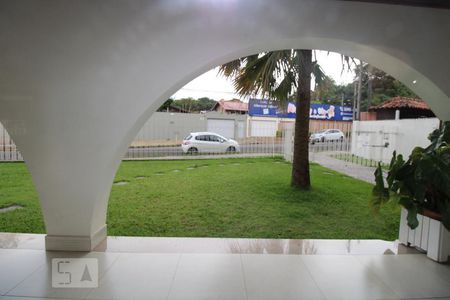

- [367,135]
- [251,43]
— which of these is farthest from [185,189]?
[367,135]

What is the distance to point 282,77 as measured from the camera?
482 centimetres

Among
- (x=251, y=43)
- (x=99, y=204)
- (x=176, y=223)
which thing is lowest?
(x=176, y=223)

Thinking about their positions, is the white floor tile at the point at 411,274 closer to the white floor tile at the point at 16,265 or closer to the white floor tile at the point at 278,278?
the white floor tile at the point at 278,278

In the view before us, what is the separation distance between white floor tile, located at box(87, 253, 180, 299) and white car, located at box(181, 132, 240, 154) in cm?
805

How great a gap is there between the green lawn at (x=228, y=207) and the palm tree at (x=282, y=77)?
3.79ft

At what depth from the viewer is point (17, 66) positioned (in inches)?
101

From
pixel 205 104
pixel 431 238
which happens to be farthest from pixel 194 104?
pixel 431 238

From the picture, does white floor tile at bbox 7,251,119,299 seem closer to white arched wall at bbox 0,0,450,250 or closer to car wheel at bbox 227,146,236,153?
white arched wall at bbox 0,0,450,250

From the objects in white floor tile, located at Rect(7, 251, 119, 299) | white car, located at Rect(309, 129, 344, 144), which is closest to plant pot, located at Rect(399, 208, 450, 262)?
white floor tile, located at Rect(7, 251, 119, 299)

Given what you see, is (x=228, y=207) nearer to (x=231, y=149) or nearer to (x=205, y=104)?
(x=231, y=149)

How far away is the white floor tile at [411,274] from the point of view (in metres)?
2.29

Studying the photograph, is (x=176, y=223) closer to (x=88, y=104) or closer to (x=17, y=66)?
(x=88, y=104)

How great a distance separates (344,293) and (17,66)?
334 cm

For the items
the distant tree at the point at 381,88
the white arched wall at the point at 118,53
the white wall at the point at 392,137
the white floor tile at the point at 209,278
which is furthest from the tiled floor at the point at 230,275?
the distant tree at the point at 381,88
